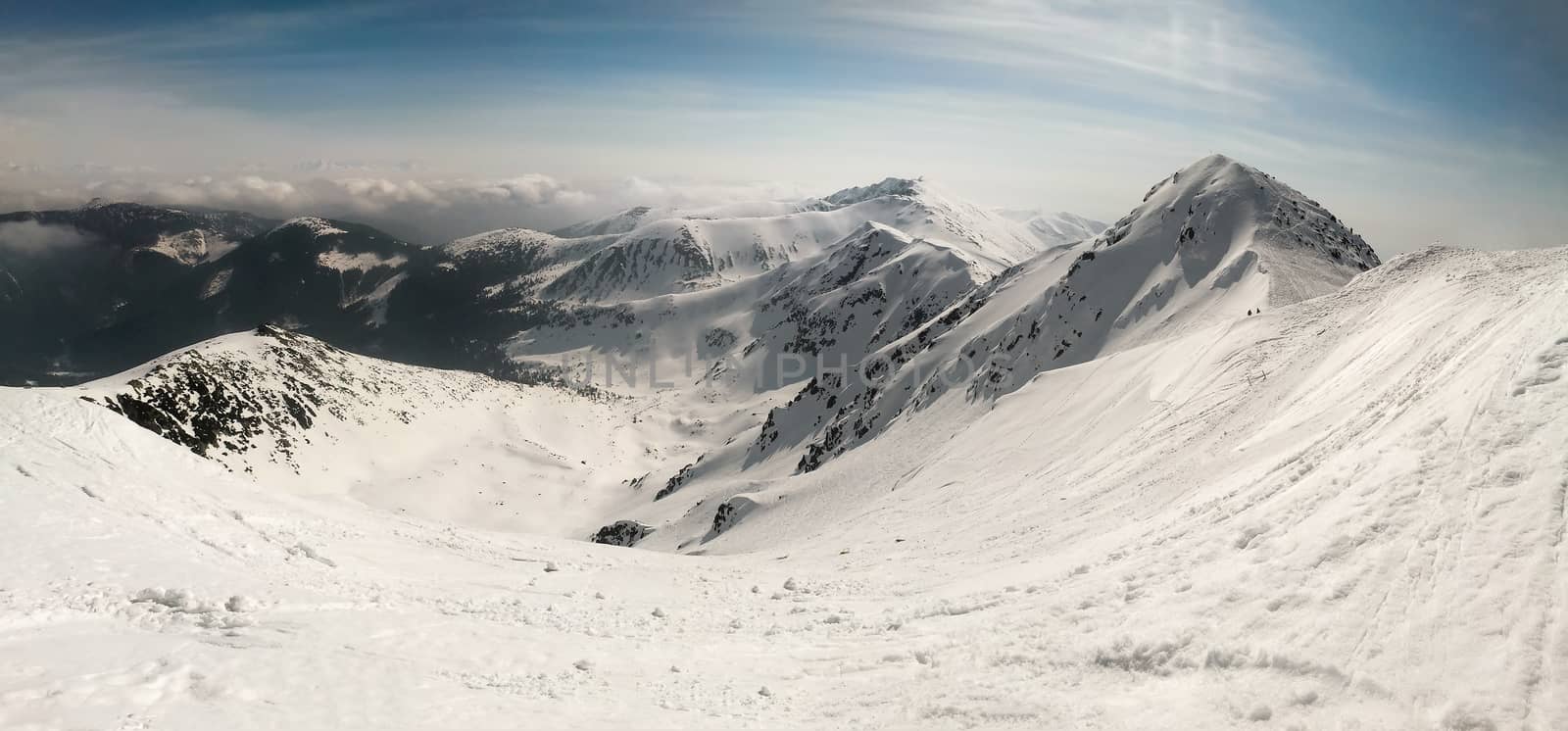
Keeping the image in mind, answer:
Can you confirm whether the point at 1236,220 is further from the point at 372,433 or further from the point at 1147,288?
the point at 372,433

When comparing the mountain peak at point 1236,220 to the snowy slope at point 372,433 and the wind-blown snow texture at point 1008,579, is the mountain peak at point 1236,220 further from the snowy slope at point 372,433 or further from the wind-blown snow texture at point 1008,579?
the snowy slope at point 372,433

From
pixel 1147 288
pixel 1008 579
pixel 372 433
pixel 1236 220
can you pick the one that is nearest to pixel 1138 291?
pixel 1147 288

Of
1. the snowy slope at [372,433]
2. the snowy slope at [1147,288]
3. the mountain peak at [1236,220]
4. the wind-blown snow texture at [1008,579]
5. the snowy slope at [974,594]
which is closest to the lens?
the snowy slope at [974,594]

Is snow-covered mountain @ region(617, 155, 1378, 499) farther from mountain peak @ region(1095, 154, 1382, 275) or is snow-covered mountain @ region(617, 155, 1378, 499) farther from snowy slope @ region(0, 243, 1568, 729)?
snowy slope @ region(0, 243, 1568, 729)

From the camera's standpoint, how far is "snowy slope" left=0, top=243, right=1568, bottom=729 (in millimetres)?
10125

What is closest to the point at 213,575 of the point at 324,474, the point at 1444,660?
the point at 1444,660

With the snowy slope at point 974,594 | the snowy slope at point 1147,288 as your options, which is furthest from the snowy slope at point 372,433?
the snowy slope at point 974,594

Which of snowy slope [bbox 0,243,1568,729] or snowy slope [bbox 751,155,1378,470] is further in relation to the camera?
snowy slope [bbox 751,155,1378,470]

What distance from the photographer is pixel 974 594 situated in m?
19.1

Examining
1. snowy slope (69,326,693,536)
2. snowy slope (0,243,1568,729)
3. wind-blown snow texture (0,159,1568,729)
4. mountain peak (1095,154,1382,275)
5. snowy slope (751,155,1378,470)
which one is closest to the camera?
snowy slope (0,243,1568,729)

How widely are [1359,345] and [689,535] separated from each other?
60.2 meters

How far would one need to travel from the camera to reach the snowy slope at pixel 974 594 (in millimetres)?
10125

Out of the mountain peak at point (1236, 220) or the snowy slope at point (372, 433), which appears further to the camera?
the snowy slope at point (372, 433)

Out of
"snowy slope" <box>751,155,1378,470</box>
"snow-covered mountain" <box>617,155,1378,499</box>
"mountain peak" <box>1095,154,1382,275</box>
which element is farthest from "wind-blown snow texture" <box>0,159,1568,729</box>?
"mountain peak" <box>1095,154,1382,275</box>
